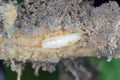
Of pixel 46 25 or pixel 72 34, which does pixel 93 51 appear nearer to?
pixel 72 34

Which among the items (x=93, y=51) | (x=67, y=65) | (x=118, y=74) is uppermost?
(x=93, y=51)

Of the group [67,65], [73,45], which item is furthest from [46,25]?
[67,65]

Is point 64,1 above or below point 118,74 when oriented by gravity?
above

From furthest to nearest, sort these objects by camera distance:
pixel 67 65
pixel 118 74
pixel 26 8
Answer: pixel 118 74, pixel 67 65, pixel 26 8

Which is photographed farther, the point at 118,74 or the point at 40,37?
the point at 118,74
